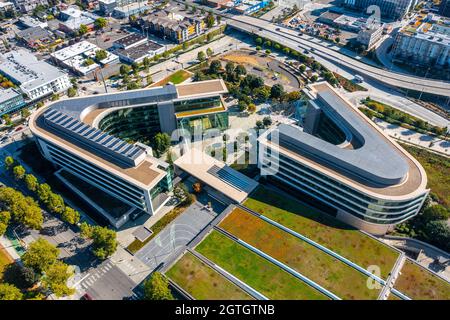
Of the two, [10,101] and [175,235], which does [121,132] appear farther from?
[10,101]

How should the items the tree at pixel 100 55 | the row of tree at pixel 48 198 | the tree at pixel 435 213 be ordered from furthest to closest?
the tree at pixel 100 55 → the row of tree at pixel 48 198 → the tree at pixel 435 213

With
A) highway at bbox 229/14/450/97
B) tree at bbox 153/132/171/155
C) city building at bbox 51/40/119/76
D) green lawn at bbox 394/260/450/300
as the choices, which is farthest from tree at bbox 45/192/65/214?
highway at bbox 229/14/450/97

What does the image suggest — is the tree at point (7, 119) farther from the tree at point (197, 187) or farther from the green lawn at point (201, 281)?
the green lawn at point (201, 281)

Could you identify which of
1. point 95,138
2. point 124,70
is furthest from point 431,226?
point 124,70

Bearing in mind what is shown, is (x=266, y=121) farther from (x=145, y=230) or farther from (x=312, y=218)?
(x=145, y=230)

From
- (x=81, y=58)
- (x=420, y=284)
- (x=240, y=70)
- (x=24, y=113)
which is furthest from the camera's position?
(x=81, y=58)

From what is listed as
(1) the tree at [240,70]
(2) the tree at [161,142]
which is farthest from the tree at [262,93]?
(2) the tree at [161,142]

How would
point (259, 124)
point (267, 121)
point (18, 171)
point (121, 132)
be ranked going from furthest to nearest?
point (259, 124) < point (267, 121) < point (121, 132) < point (18, 171)
